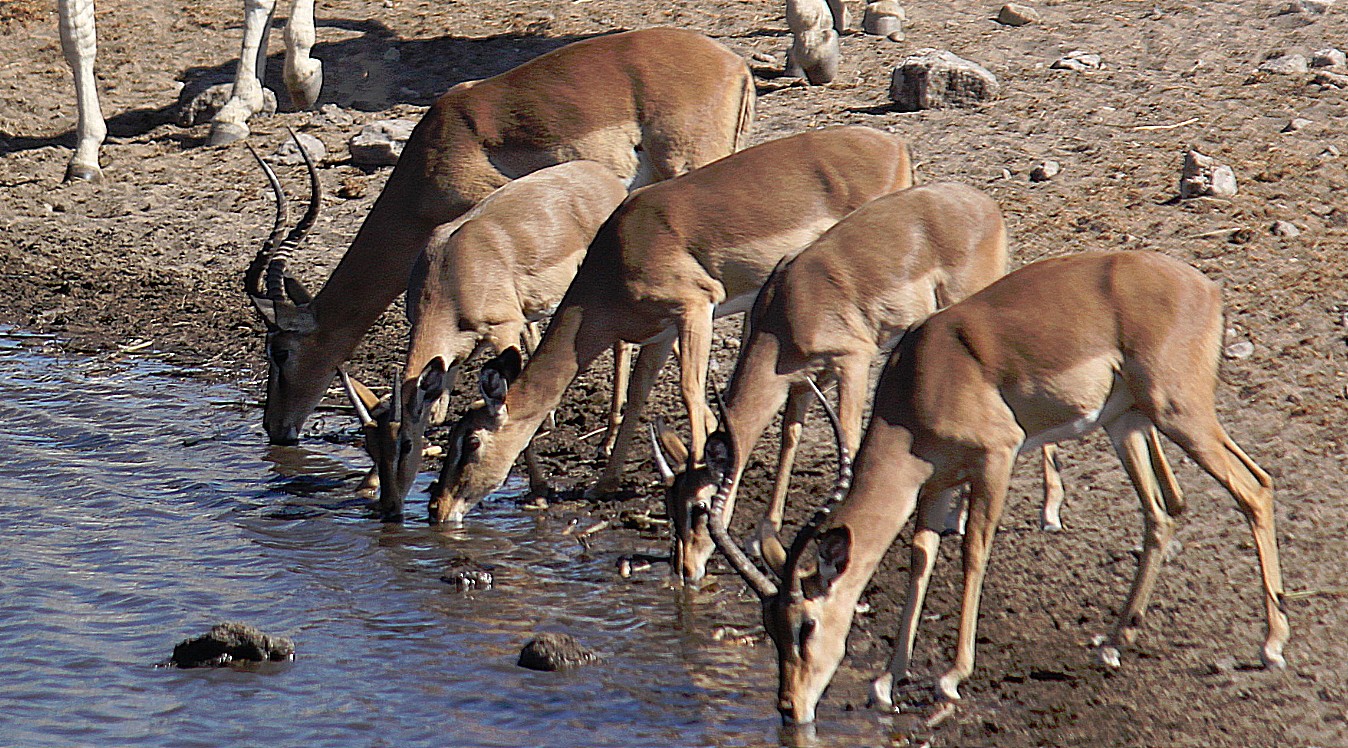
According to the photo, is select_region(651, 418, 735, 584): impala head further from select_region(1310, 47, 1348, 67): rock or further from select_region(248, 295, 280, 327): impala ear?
select_region(1310, 47, 1348, 67): rock

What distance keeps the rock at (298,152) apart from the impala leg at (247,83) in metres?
0.69

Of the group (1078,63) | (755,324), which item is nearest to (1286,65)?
(1078,63)

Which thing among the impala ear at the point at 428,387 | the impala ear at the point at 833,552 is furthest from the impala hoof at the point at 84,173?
the impala ear at the point at 833,552

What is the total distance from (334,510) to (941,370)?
3.39m

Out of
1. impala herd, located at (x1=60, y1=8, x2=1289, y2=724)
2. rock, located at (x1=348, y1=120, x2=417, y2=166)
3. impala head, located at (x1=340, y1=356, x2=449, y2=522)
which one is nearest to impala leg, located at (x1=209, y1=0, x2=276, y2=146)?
rock, located at (x1=348, y1=120, x2=417, y2=166)

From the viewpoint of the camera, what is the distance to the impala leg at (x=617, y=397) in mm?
8758

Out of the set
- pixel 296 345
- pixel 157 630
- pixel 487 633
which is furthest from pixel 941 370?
pixel 296 345

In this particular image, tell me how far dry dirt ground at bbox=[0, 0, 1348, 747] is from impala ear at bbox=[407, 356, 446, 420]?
3.03 ft

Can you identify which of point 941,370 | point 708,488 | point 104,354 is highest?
point 941,370

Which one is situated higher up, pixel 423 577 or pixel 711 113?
pixel 711 113

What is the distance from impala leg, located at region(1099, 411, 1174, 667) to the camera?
20.6ft

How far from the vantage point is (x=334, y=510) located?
8.27 metres

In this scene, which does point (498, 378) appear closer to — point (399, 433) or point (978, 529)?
point (399, 433)

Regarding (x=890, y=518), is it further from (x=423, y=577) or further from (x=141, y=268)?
(x=141, y=268)
